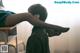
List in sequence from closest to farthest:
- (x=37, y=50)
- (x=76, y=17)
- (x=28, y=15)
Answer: (x=28, y=15) → (x=37, y=50) → (x=76, y=17)

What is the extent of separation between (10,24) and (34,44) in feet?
0.83

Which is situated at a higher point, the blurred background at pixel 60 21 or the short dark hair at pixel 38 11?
the short dark hair at pixel 38 11

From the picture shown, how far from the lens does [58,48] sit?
2.67 metres

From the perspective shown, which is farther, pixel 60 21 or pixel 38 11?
pixel 60 21

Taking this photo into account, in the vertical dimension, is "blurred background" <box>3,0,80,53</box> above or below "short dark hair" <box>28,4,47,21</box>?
below

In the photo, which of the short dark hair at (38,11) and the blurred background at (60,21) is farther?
the blurred background at (60,21)

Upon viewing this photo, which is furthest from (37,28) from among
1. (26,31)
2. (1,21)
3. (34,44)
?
(26,31)

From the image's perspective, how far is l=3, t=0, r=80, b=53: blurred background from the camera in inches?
100

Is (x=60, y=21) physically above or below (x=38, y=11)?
below

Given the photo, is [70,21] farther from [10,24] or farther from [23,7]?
[10,24]

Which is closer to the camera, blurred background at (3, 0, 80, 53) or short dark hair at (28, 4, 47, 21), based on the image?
short dark hair at (28, 4, 47, 21)

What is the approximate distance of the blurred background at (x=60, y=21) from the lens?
100 inches

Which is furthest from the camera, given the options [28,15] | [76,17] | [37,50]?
[76,17]

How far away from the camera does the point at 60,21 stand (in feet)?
8.50
